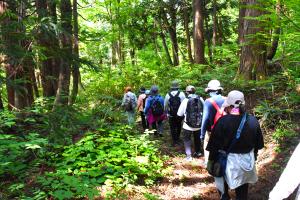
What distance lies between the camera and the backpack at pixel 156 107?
10586 mm

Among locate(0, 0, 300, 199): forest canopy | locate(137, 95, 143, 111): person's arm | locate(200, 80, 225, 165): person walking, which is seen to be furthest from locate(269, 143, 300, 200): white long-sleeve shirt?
locate(137, 95, 143, 111): person's arm

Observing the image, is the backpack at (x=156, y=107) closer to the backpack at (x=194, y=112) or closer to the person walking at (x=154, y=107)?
the person walking at (x=154, y=107)

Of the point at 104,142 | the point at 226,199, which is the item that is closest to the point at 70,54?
the point at 104,142

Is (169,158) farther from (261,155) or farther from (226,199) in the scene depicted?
(226,199)

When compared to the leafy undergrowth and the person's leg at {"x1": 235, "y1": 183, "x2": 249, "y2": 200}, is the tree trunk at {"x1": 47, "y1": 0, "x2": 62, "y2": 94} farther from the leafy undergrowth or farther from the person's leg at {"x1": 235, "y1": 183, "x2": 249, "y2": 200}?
the person's leg at {"x1": 235, "y1": 183, "x2": 249, "y2": 200}

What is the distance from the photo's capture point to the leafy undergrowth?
18.1 ft

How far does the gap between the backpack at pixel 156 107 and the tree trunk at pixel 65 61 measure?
2.68 meters

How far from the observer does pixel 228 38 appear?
26.2 m

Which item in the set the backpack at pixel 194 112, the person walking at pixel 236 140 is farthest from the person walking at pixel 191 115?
the person walking at pixel 236 140

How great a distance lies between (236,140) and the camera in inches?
185

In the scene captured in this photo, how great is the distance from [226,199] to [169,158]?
3339mm

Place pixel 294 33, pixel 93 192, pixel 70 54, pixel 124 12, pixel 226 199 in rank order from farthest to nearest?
pixel 124 12
pixel 70 54
pixel 294 33
pixel 226 199
pixel 93 192

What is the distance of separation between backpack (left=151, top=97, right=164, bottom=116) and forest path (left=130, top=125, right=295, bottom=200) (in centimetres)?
234

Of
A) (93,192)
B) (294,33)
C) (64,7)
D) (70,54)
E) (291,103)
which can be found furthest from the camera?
(64,7)
